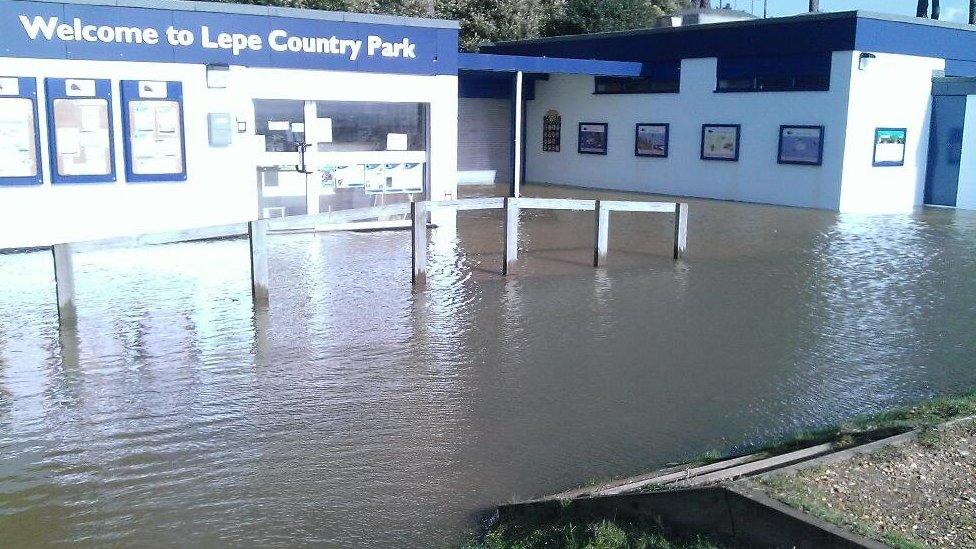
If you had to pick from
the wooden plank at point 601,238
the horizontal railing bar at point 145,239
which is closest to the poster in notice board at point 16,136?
the horizontal railing bar at point 145,239

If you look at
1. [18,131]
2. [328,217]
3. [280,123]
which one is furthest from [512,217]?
[18,131]

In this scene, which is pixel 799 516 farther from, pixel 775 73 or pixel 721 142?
pixel 721 142

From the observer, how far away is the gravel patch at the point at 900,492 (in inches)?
155

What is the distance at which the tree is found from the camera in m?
35.4

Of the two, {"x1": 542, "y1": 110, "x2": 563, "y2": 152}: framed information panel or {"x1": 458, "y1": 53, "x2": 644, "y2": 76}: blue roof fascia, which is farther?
{"x1": 542, "y1": 110, "x2": 563, "y2": 152}: framed information panel

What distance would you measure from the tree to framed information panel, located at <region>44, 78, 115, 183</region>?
24931 mm

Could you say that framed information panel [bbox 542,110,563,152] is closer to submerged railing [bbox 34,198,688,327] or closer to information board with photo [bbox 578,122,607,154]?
information board with photo [bbox 578,122,607,154]

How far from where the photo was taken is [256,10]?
1408cm

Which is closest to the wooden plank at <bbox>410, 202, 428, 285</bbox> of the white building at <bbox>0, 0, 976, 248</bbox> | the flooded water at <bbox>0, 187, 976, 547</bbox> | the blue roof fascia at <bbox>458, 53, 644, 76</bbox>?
the flooded water at <bbox>0, 187, 976, 547</bbox>

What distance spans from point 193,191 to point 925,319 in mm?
10240

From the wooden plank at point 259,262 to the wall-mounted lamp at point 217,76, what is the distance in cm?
492

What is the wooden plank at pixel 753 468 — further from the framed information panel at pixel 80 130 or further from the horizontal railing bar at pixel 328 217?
the framed information panel at pixel 80 130

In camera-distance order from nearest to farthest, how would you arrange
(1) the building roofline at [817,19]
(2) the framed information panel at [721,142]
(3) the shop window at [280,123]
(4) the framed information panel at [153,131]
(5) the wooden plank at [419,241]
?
(5) the wooden plank at [419,241], (4) the framed information panel at [153,131], (3) the shop window at [280,123], (1) the building roofline at [817,19], (2) the framed information panel at [721,142]

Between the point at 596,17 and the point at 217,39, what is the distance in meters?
23.9
